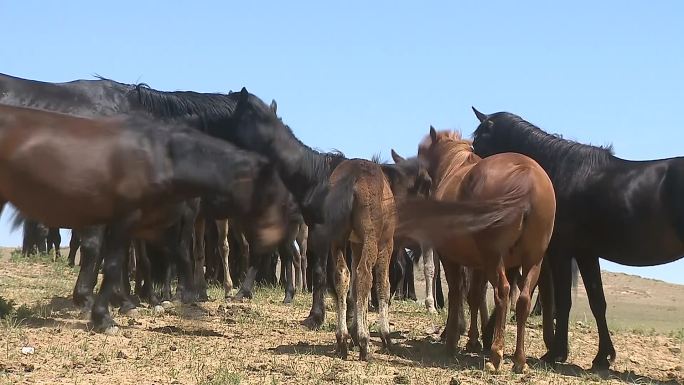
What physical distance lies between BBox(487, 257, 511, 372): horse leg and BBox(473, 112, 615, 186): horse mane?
6.59 feet

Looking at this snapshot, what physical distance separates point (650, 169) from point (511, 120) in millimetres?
1965

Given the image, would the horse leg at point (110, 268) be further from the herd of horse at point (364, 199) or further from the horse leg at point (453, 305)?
the horse leg at point (453, 305)

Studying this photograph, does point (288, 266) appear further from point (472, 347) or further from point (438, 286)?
point (472, 347)

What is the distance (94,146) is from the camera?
385 inches

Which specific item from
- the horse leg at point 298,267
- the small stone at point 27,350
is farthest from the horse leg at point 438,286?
the small stone at point 27,350

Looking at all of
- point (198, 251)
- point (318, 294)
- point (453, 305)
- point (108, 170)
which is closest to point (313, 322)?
point (318, 294)

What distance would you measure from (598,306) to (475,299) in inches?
51.2

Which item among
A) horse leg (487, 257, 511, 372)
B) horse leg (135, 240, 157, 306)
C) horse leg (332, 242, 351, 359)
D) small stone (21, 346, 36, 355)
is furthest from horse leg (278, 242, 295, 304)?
small stone (21, 346, 36, 355)

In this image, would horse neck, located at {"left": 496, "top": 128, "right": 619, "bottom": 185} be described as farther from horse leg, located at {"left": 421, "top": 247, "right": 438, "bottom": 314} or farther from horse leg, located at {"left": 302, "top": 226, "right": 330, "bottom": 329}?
horse leg, located at {"left": 421, "top": 247, "right": 438, "bottom": 314}

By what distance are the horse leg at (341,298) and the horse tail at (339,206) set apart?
0.14m

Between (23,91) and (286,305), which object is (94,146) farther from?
(286,305)

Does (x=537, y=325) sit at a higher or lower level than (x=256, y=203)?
lower

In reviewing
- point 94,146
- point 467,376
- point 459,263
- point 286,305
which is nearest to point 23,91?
point 94,146

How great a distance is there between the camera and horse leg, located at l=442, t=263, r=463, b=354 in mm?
9945
